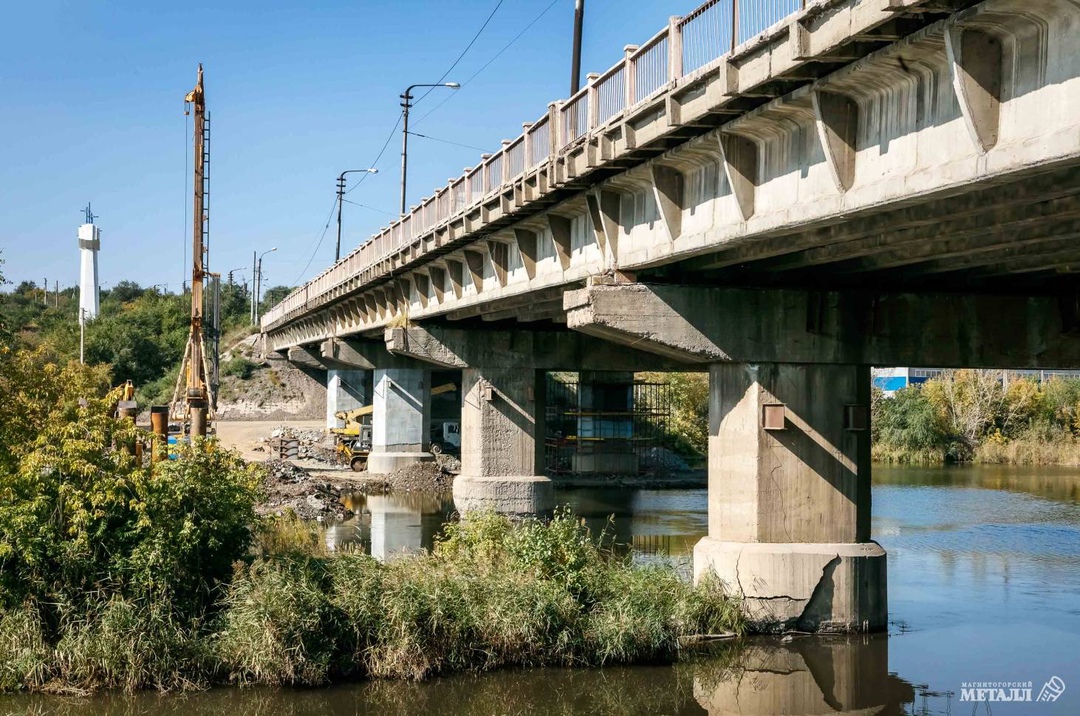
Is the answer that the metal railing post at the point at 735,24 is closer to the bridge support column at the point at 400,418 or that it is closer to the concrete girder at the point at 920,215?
the concrete girder at the point at 920,215

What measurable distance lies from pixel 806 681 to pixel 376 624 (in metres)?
5.50

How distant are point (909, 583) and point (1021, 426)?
41398 millimetres

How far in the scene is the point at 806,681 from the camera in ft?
48.1

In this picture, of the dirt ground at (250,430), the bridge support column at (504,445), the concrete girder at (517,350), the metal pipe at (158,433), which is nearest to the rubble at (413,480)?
the dirt ground at (250,430)

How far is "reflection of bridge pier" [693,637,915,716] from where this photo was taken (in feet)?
45.3

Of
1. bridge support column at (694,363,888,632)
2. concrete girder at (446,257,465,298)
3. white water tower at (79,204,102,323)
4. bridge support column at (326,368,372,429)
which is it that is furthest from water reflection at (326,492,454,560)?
white water tower at (79,204,102,323)

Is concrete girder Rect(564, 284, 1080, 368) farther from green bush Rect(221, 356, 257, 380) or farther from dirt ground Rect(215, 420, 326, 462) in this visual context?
green bush Rect(221, 356, 257, 380)

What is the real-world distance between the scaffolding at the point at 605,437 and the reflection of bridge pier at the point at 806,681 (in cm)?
3313

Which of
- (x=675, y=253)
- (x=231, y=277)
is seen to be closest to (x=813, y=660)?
(x=675, y=253)

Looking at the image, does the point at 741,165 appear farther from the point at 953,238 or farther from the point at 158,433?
the point at 158,433

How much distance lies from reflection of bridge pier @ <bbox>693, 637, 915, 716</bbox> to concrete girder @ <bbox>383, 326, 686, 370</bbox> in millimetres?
15477

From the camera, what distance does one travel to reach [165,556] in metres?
14.6

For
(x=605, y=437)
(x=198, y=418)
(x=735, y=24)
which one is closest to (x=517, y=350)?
(x=198, y=418)

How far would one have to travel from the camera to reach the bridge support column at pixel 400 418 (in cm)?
4547
